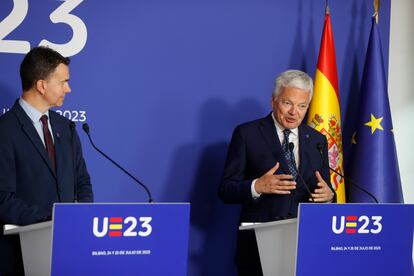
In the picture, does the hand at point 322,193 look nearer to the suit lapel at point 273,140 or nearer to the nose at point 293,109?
the suit lapel at point 273,140

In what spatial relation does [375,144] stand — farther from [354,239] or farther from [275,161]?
[354,239]

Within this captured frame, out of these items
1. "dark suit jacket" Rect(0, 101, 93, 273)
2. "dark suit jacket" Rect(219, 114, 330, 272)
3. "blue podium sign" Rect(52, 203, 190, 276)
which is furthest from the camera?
"dark suit jacket" Rect(219, 114, 330, 272)

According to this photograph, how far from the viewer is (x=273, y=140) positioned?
358 centimetres

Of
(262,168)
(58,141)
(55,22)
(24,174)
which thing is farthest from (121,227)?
(55,22)

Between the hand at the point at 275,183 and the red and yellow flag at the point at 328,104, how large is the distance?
1.20 m

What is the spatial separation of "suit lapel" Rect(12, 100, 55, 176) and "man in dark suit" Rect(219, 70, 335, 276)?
0.95 m

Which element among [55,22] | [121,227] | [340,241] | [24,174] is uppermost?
[55,22]

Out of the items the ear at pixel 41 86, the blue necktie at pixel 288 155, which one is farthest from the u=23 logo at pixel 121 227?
the blue necktie at pixel 288 155

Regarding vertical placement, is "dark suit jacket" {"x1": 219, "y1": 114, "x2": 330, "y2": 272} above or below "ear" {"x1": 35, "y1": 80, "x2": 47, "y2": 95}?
below

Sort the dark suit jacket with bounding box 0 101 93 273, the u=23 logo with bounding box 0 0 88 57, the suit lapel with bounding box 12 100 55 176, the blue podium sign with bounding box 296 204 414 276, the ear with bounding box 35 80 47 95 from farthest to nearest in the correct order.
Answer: the u=23 logo with bounding box 0 0 88 57
the ear with bounding box 35 80 47 95
the suit lapel with bounding box 12 100 55 176
the dark suit jacket with bounding box 0 101 93 273
the blue podium sign with bounding box 296 204 414 276

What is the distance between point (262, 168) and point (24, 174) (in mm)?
1229

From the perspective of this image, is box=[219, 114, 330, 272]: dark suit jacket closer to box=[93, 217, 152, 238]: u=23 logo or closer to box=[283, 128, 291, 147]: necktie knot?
box=[283, 128, 291, 147]: necktie knot

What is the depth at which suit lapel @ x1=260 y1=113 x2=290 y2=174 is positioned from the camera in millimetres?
3512

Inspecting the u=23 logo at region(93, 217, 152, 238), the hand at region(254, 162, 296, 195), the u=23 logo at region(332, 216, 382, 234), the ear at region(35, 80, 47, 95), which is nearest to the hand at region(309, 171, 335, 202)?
the hand at region(254, 162, 296, 195)
